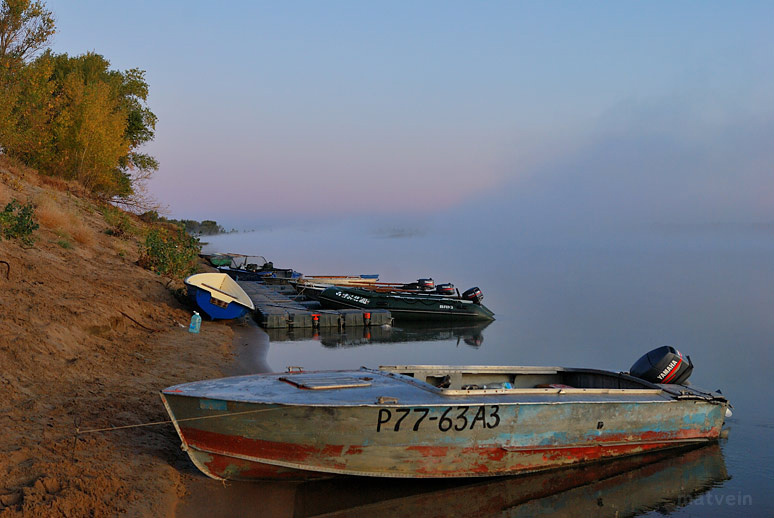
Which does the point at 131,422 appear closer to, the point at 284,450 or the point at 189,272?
the point at 284,450

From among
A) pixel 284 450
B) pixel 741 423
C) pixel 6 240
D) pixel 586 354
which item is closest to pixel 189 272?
pixel 6 240

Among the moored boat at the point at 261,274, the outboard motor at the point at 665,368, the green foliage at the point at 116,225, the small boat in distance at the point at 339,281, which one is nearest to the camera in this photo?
the outboard motor at the point at 665,368

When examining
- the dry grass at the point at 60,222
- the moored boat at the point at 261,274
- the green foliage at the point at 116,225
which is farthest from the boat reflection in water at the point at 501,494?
the moored boat at the point at 261,274

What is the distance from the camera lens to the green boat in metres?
26.6

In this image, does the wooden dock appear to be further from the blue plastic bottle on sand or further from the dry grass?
the dry grass

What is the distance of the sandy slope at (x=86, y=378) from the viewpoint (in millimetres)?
6527

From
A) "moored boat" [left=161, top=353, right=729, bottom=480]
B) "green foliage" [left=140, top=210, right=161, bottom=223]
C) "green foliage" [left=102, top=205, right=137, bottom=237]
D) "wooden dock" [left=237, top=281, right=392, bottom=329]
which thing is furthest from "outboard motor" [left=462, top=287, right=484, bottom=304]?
"green foliage" [left=140, top=210, right=161, bottom=223]

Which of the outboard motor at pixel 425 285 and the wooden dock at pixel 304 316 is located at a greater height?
the outboard motor at pixel 425 285

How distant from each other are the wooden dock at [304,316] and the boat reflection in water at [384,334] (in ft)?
0.68

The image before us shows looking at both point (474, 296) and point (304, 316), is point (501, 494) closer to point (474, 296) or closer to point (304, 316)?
point (304, 316)

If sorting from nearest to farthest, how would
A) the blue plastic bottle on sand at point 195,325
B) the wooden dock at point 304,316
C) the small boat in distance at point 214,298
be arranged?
A: the blue plastic bottle on sand at point 195,325 → the small boat in distance at point 214,298 → the wooden dock at point 304,316

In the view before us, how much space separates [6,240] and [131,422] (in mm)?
9430

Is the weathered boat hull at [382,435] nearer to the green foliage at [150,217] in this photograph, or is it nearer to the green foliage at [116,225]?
the green foliage at [116,225]

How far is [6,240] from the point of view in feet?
49.9
